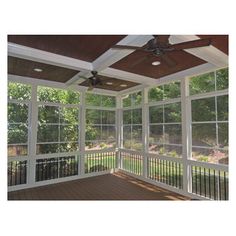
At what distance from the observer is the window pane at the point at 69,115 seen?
538cm

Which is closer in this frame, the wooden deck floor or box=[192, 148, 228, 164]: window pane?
box=[192, 148, 228, 164]: window pane

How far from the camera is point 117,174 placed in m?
6.06

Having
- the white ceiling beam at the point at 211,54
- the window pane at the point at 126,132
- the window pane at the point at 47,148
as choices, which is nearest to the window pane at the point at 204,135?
the white ceiling beam at the point at 211,54

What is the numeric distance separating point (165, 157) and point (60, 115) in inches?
129

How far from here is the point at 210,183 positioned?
371 centimetres

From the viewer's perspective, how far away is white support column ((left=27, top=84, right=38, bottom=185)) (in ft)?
15.2

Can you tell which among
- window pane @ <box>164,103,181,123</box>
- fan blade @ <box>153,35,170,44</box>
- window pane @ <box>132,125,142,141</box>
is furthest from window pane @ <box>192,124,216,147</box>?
fan blade @ <box>153,35,170,44</box>

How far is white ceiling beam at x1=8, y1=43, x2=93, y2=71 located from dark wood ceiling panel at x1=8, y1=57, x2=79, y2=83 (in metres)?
0.53

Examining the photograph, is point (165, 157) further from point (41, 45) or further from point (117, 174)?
point (41, 45)

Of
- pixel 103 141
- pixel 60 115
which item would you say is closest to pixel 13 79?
pixel 60 115

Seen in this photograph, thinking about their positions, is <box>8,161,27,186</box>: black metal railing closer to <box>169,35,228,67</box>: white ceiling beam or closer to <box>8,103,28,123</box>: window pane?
<box>8,103,28,123</box>: window pane

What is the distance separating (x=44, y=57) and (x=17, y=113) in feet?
6.99

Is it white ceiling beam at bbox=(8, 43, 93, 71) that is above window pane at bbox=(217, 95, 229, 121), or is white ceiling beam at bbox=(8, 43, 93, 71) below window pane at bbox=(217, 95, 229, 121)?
above

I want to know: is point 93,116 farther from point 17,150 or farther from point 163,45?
point 163,45
